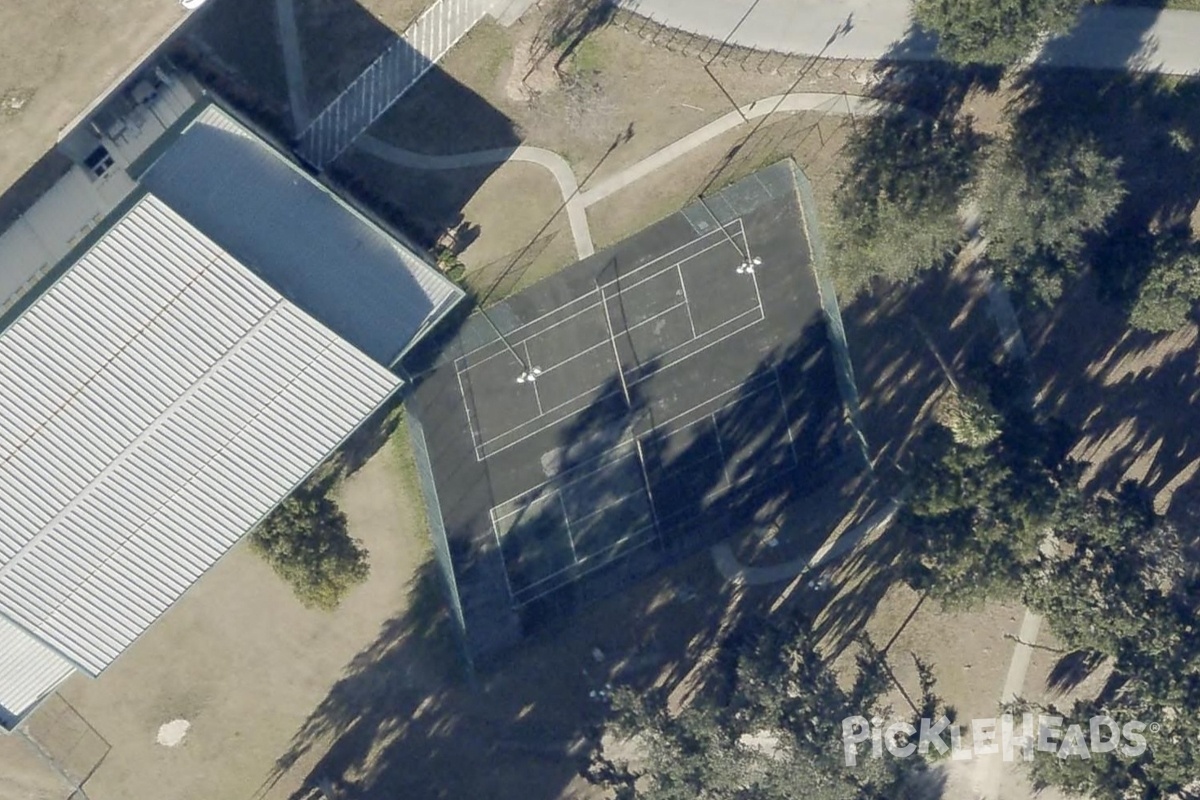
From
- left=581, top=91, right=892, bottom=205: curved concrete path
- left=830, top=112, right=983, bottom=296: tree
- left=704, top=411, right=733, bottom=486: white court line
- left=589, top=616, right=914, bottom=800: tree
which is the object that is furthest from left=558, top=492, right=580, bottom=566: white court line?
left=830, top=112, right=983, bottom=296: tree

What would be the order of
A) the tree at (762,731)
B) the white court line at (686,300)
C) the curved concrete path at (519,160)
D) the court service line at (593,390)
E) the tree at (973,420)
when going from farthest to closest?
the white court line at (686,300) → the court service line at (593,390) → the curved concrete path at (519,160) → the tree at (762,731) → the tree at (973,420)

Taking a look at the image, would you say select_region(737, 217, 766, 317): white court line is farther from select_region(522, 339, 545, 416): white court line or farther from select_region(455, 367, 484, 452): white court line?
select_region(455, 367, 484, 452): white court line

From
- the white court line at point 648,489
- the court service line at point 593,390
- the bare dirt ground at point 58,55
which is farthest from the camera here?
the white court line at point 648,489

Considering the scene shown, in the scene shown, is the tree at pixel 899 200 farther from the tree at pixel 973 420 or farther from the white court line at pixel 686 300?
the white court line at pixel 686 300

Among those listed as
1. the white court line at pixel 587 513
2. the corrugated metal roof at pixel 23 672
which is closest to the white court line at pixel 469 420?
A: the white court line at pixel 587 513

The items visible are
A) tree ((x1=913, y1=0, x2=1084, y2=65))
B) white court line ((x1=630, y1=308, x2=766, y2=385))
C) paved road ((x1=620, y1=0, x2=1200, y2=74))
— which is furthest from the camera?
white court line ((x1=630, y1=308, x2=766, y2=385))

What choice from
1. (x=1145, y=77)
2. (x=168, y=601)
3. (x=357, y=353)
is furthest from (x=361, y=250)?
(x=1145, y=77)
